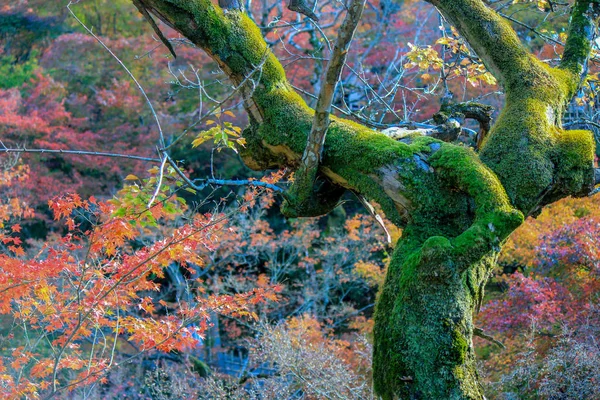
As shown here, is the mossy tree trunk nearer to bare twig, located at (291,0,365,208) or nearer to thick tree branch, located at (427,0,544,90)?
thick tree branch, located at (427,0,544,90)

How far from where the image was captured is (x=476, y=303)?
2777 millimetres

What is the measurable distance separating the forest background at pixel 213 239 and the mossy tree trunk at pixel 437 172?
353 millimetres

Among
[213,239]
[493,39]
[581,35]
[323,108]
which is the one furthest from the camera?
[213,239]

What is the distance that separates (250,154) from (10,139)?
903 centimetres

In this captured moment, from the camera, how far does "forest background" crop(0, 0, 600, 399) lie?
14.7 feet

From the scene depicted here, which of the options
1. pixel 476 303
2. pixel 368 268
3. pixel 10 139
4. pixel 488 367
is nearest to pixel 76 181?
pixel 10 139

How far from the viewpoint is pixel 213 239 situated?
20.3ft

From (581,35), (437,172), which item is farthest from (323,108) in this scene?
(581,35)

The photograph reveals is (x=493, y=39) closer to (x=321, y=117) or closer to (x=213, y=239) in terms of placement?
(x=321, y=117)

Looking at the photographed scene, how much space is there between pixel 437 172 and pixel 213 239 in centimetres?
376

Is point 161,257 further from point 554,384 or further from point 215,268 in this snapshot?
point 215,268

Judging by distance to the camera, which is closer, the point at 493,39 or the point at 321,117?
the point at 321,117

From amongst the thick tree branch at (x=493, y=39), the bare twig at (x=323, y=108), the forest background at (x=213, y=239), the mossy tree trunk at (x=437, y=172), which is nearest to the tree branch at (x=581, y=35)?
the mossy tree trunk at (x=437, y=172)

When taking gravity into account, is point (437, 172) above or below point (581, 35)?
below
